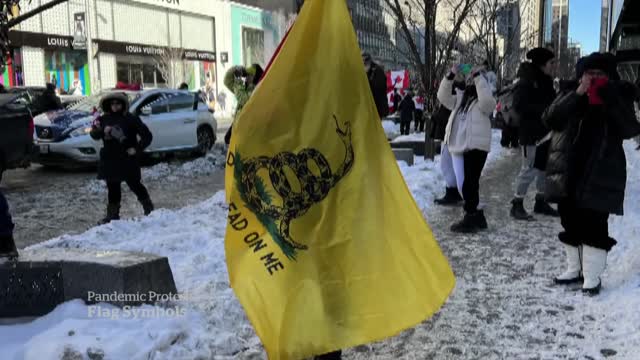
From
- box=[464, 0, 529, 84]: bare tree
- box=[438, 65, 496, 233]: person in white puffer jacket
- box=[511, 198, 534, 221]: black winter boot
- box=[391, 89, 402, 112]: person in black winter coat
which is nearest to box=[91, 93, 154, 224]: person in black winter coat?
box=[438, 65, 496, 233]: person in white puffer jacket

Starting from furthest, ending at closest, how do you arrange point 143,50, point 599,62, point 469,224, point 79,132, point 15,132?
point 143,50, point 79,132, point 15,132, point 469,224, point 599,62

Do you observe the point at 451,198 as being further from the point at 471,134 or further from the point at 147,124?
the point at 147,124

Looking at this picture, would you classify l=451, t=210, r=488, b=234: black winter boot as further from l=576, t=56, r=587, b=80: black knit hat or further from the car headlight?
the car headlight

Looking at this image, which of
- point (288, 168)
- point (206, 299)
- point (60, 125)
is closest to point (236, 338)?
point (206, 299)

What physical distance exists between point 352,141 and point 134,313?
1932 millimetres

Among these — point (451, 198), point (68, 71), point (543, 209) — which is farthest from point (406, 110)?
point (68, 71)

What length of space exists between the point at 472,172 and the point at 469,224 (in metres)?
0.59

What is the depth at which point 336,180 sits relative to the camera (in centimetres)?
309

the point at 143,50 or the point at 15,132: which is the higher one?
the point at 143,50

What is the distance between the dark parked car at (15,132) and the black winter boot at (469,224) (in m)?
6.48

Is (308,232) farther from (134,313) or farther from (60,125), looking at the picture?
(60,125)

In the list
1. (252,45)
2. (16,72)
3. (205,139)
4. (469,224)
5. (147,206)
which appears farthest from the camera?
(252,45)

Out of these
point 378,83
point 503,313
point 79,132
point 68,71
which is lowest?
point 503,313

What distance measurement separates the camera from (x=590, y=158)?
185 inches
